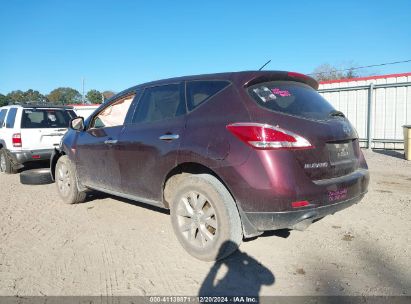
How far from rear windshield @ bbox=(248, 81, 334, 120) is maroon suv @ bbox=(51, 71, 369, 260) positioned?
0.4 inches

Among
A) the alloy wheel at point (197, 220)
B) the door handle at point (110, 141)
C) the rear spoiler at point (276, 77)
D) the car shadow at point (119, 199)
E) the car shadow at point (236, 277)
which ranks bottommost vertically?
the car shadow at point (236, 277)

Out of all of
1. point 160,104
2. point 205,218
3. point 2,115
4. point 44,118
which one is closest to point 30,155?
point 44,118

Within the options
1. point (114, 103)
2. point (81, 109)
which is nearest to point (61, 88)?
point (81, 109)

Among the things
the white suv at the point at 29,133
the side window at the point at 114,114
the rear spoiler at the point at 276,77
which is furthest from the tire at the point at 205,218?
the white suv at the point at 29,133

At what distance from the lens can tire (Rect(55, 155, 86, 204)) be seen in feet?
18.0

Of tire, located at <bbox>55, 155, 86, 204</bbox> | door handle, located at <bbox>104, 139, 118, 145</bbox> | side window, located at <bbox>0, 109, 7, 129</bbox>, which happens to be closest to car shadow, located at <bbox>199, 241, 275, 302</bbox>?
door handle, located at <bbox>104, 139, 118, 145</bbox>

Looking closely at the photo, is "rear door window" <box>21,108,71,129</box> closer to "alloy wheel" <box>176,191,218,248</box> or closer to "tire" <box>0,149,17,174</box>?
"tire" <box>0,149,17,174</box>

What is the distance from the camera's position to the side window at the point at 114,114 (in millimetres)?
4582

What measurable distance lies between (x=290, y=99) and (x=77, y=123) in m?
3.48

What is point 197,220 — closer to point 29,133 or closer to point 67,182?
point 67,182

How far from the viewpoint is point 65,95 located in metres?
74.6

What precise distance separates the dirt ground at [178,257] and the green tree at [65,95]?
72.9 m

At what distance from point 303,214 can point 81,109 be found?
2256 centimetres

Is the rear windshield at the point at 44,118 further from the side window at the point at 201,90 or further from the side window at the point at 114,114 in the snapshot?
the side window at the point at 201,90
